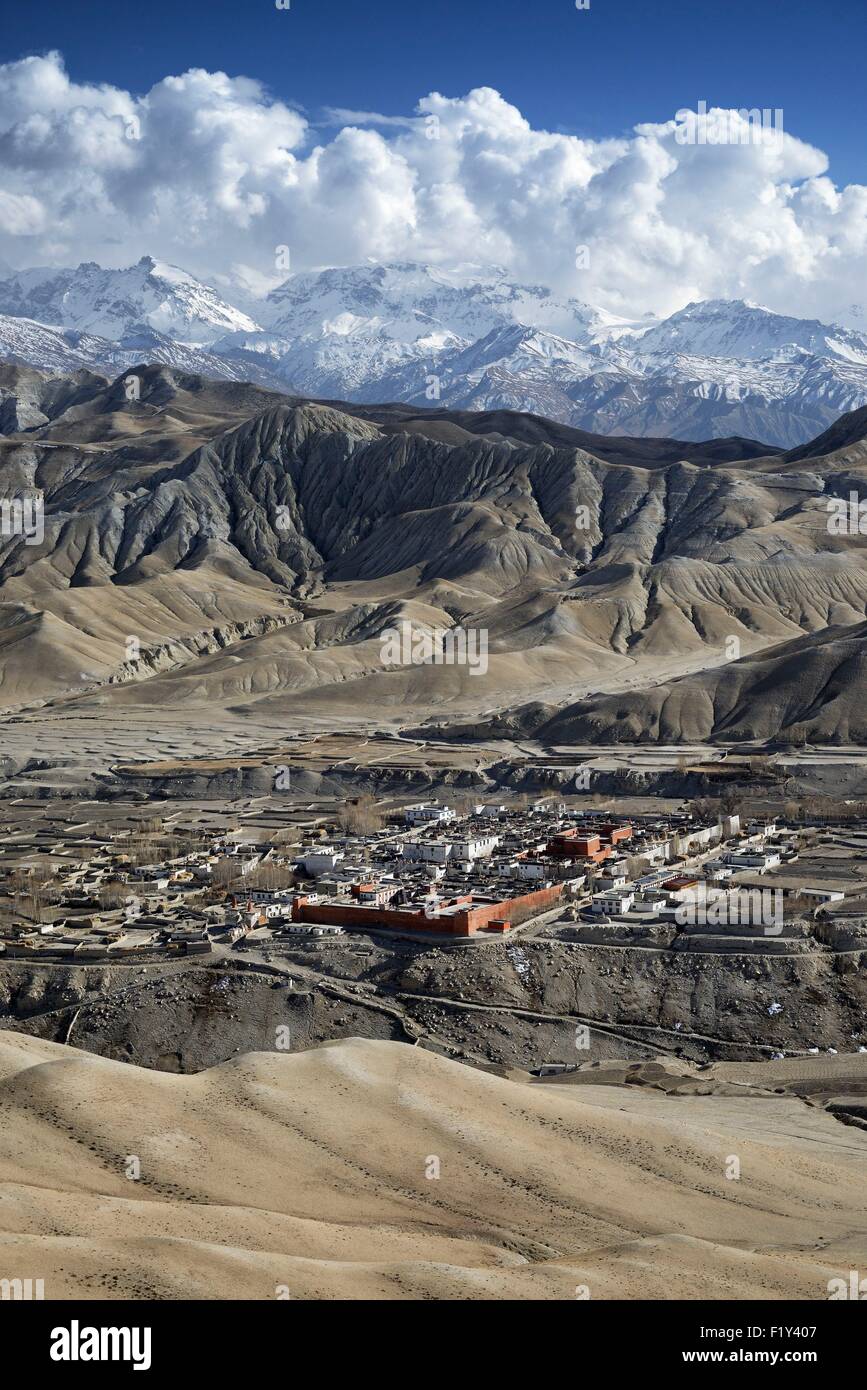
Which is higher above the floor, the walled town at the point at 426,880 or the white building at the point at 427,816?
the white building at the point at 427,816

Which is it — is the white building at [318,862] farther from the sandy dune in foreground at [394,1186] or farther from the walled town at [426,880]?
the sandy dune in foreground at [394,1186]

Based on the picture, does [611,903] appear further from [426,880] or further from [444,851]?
[444,851]

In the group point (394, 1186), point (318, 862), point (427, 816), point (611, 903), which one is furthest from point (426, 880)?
point (394, 1186)

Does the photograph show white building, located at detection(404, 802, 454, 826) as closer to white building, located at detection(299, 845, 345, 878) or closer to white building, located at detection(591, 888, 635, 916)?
white building, located at detection(299, 845, 345, 878)

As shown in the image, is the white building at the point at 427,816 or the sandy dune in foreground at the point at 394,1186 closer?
the sandy dune in foreground at the point at 394,1186

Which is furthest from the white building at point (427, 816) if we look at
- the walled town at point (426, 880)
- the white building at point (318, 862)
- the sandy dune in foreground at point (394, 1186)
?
the sandy dune in foreground at point (394, 1186)

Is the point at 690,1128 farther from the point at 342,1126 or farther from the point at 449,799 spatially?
the point at 449,799

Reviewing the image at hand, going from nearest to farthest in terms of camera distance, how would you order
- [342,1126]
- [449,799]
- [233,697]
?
[342,1126], [449,799], [233,697]
